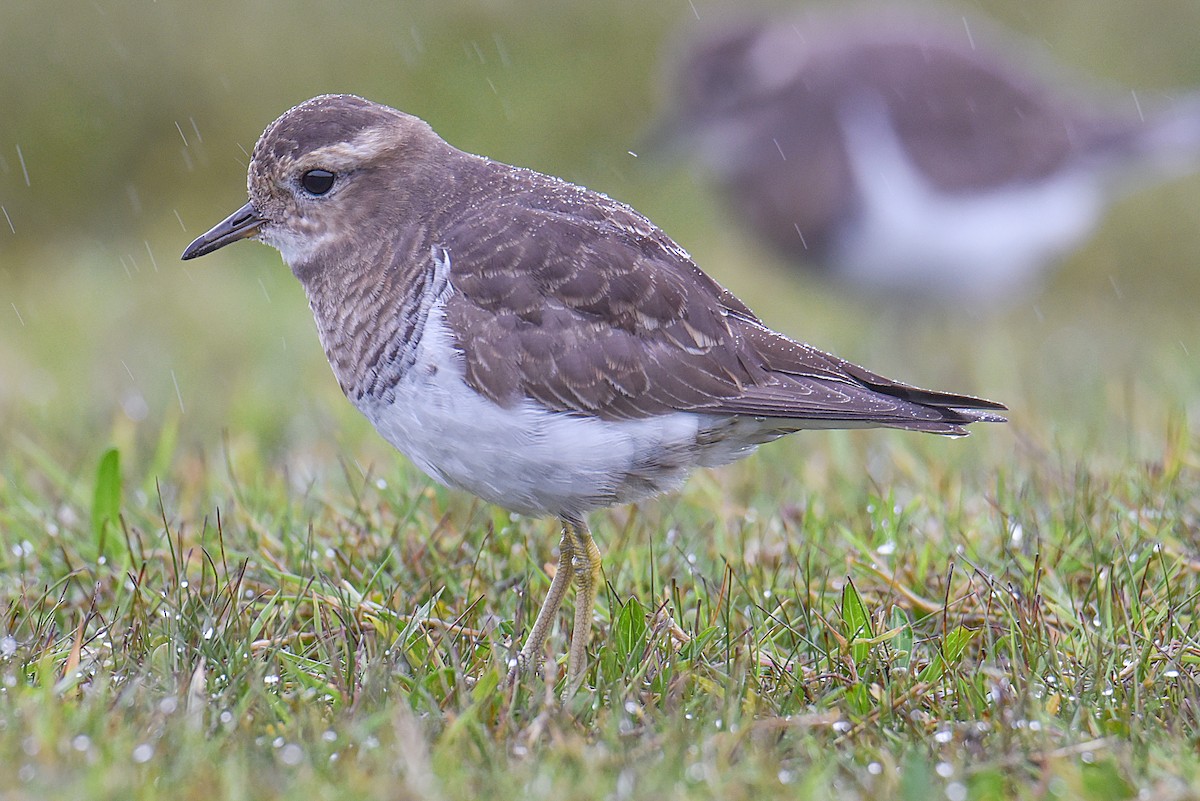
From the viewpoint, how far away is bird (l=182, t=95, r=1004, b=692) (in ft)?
11.1

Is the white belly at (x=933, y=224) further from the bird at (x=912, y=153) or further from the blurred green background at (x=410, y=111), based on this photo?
the blurred green background at (x=410, y=111)

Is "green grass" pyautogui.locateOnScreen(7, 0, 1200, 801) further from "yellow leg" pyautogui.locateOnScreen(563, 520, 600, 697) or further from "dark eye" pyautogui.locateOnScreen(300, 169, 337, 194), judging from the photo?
"dark eye" pyautogui.locateOnScreen(300, 169, 337, 194)

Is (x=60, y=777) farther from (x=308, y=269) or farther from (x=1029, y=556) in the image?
(x=1029, y=556)

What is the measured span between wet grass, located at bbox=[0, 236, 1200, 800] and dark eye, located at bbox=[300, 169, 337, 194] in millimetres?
866

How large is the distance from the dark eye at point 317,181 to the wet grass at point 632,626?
87 cm

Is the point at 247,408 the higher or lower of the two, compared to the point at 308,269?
lower

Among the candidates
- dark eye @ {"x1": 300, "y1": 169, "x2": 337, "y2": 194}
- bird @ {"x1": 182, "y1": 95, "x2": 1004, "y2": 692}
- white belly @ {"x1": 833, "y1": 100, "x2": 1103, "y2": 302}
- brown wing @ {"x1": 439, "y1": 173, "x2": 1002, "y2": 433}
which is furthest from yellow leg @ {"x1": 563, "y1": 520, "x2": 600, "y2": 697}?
white belly @ {"x1": 833, "y1": 100, "x2": 1103, "y2": 302}

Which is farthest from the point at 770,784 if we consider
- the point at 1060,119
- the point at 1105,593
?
the point at 1060,119

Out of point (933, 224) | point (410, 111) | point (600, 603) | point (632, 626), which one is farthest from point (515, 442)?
point (410, 111)

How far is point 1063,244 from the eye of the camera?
8.69 metres

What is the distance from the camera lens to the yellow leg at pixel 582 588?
3.32m

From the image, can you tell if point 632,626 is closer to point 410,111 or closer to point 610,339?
point 610,339

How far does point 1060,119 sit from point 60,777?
7340 mm

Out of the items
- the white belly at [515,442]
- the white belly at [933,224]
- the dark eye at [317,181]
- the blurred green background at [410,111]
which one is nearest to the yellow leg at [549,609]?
the white belly at [515,442]
